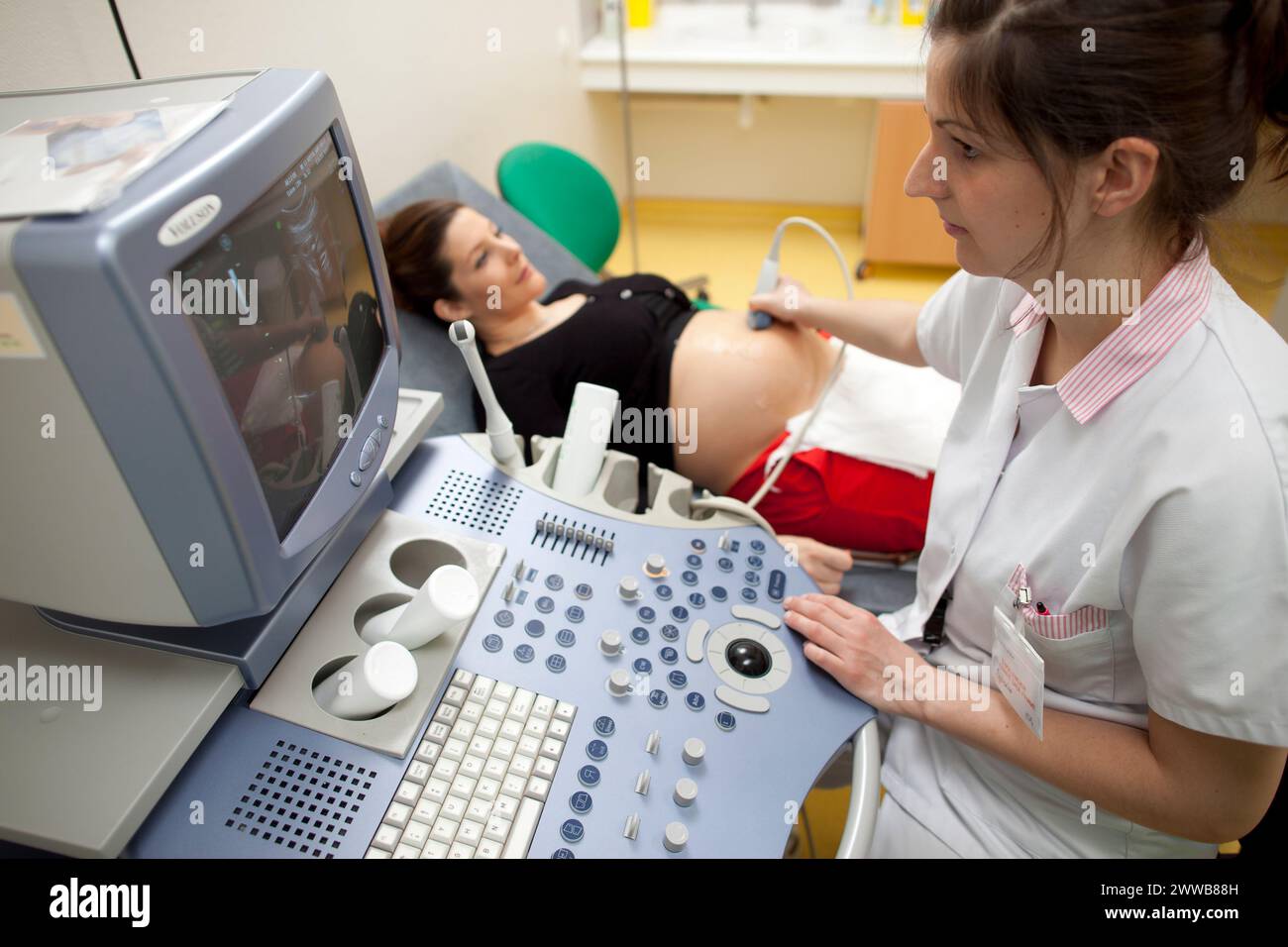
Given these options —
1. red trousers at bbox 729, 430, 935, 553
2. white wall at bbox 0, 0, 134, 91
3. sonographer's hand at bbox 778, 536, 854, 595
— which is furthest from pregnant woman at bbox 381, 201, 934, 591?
white wall at bbox 0, 0, 134, 91

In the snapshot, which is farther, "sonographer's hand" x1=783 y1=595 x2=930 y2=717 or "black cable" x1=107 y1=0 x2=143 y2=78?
"black cable" x1=107 y1=0 x2=143 y2=78

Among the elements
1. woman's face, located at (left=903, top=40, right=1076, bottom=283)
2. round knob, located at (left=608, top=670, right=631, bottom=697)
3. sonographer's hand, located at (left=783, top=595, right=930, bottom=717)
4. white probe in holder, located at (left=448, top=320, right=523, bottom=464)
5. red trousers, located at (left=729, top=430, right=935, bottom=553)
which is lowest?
red trousers, located at (left=729, top=430, right=935, bottom=553)

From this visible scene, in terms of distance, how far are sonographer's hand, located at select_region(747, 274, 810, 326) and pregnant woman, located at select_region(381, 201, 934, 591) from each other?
0.06 metres

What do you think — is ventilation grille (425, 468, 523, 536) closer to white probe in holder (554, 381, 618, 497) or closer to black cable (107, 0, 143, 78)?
white probe in holder (554, 381, 618, 497)

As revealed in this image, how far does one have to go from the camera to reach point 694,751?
830mm

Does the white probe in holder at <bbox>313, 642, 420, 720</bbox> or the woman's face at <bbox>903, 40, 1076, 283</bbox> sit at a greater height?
the woman's face at <bbox>903, 40, 1076, 283</bbox>

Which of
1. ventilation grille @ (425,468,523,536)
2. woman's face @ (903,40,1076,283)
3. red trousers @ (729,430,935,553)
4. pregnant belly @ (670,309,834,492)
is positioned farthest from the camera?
pregnant belly @ (670,309,834,492)

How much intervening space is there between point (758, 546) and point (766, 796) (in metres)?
0.36

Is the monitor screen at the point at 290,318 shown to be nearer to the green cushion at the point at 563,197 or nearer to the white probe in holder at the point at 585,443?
the white probe in holder at the point at 585,443

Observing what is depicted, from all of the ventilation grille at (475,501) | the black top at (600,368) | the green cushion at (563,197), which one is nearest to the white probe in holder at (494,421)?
the ventilation grille at (475,501)

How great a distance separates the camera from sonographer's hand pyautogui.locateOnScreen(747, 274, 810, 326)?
1.62m

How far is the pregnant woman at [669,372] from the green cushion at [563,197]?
1.55ft

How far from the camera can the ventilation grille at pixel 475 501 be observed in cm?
106
